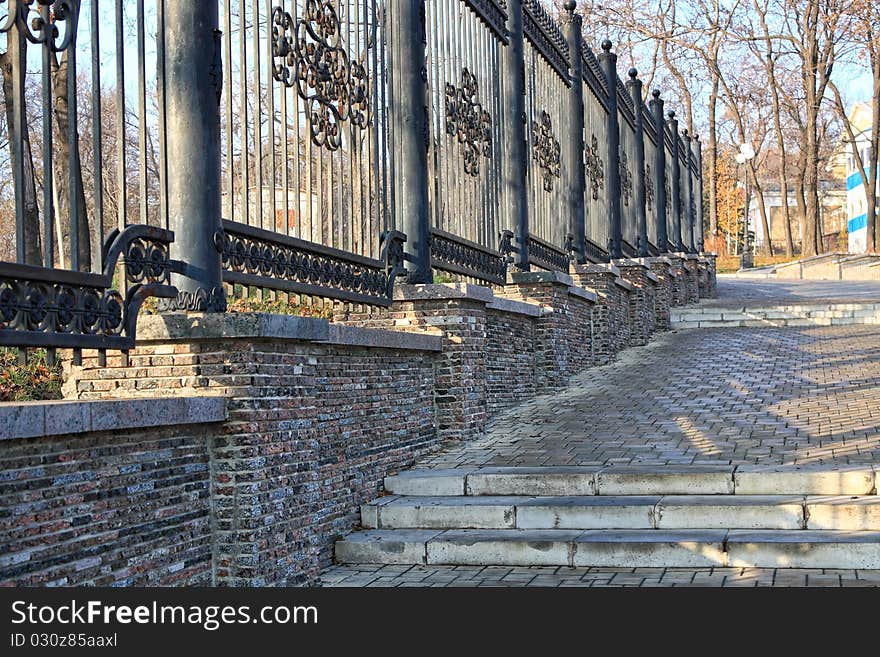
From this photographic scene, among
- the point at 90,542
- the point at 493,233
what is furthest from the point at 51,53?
the point at 493,233

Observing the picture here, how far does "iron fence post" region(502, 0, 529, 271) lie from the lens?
43.1 ft

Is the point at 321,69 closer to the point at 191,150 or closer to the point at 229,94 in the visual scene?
the point at 229,94

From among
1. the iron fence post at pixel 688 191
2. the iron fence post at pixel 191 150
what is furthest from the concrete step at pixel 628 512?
the iron fence post at pixel 688 191

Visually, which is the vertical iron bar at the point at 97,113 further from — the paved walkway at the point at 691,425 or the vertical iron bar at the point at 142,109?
the paved walkway at the point at 691,425

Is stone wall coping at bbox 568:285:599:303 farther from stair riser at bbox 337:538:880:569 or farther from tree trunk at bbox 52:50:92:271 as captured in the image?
tree trunk at bbox 52:50:92:271

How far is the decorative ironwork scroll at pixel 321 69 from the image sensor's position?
7.85 metres

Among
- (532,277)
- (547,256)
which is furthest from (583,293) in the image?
(532,277)

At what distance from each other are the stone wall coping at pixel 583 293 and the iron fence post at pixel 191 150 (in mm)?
7999

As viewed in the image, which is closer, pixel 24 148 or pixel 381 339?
pixel 24 148

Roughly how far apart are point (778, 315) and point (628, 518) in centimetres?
1559

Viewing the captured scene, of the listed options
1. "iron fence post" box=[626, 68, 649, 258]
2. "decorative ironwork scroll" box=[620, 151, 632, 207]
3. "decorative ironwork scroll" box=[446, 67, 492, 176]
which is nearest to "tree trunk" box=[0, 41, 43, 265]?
"decorative ironwork scroll" box=[446, 67, 492, 176]

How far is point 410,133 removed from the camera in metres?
10.1

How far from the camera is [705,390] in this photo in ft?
42.9

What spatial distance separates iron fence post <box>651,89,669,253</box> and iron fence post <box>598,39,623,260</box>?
19.8 feet
